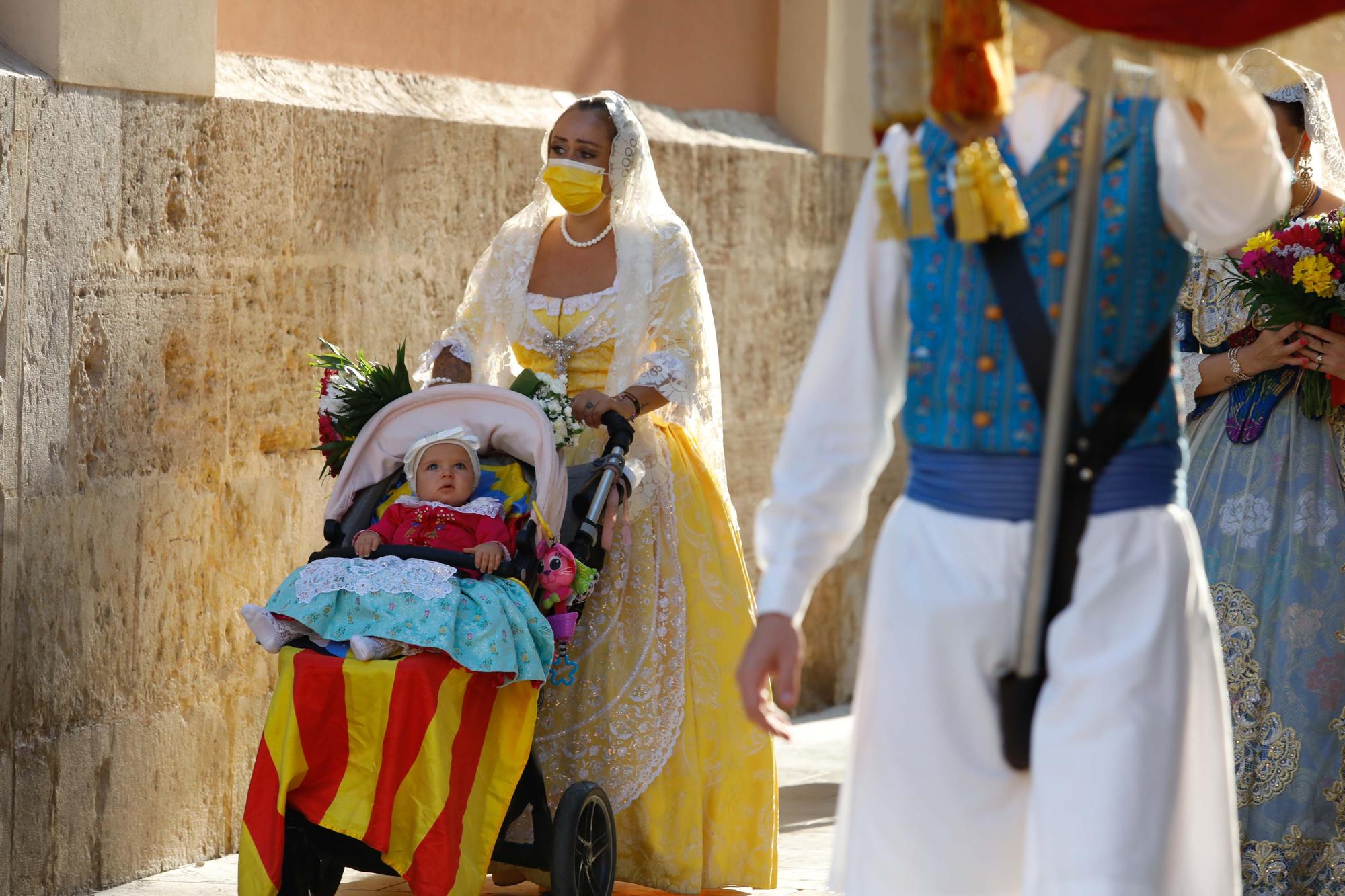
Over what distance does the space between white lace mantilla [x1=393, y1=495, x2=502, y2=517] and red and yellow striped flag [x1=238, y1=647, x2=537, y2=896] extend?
1.42ft

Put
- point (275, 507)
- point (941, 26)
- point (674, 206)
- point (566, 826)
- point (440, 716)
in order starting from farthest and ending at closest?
point (674, 206), point (275, 507), point (566, 826), point (440, 716), point (941, 26)

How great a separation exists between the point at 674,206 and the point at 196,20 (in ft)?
8.45

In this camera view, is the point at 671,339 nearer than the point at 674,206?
Yes

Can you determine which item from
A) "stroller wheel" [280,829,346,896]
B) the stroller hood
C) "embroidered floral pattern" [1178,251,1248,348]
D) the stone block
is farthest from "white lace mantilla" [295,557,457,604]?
"embroidered floral pattern" [1178,251,1248,348]

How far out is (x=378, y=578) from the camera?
4.53 m

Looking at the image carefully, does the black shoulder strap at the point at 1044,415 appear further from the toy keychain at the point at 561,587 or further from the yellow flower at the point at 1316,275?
the yellow flower at the point at 1316,275

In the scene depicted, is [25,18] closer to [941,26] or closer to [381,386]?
[381,386]

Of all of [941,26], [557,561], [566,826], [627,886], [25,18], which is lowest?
[627,886]

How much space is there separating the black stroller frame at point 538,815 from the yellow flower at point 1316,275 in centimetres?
181

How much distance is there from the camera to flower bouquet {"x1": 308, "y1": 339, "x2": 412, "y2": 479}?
199 inches

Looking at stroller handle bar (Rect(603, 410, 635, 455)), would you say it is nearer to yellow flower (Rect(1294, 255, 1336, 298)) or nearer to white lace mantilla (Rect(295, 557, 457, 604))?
white lace mantilla (Rect(295, 557, 457, 604))

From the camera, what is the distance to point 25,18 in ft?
16.9

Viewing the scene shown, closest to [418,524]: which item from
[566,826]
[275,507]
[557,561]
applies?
[557,561]

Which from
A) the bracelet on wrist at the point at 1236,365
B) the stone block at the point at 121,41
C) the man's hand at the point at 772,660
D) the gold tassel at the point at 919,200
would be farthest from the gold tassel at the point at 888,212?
the stone block at the point at 121,41
